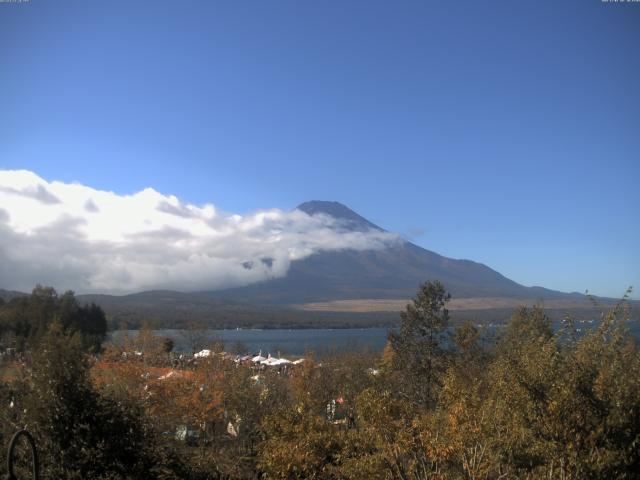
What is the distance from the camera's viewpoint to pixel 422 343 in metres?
25.8

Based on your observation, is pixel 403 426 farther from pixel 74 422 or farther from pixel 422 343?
pixel 422 343

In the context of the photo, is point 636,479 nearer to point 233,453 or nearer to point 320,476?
point 320,476

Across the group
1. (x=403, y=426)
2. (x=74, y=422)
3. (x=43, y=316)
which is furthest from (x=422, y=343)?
(x=43, y=316)

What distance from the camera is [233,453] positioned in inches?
679

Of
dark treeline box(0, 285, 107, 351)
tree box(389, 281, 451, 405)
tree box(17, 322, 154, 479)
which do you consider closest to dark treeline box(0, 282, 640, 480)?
tree box(17, 322, 154, 479)

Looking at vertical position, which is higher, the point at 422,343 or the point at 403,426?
the point at 422,343

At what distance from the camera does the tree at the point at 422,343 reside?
973 inches

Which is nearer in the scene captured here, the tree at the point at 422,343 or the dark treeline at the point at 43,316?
the tree at the point at 422,343

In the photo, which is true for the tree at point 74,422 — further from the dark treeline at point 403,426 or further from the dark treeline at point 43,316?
the dark treeline at point 43,316

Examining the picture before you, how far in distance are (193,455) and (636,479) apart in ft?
34.6

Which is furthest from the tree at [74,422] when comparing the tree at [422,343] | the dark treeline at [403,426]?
the tree at [422,343]

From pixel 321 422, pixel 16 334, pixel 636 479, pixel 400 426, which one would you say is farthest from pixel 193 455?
pixel 16 334

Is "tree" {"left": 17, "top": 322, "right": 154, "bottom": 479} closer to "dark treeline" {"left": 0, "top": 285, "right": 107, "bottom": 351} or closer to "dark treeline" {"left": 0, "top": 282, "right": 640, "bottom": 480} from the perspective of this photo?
"dark treeline" {"left": 0, "top": 282, "right": 640, "bottom": 480}

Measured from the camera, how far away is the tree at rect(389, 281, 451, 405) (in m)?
24.7
